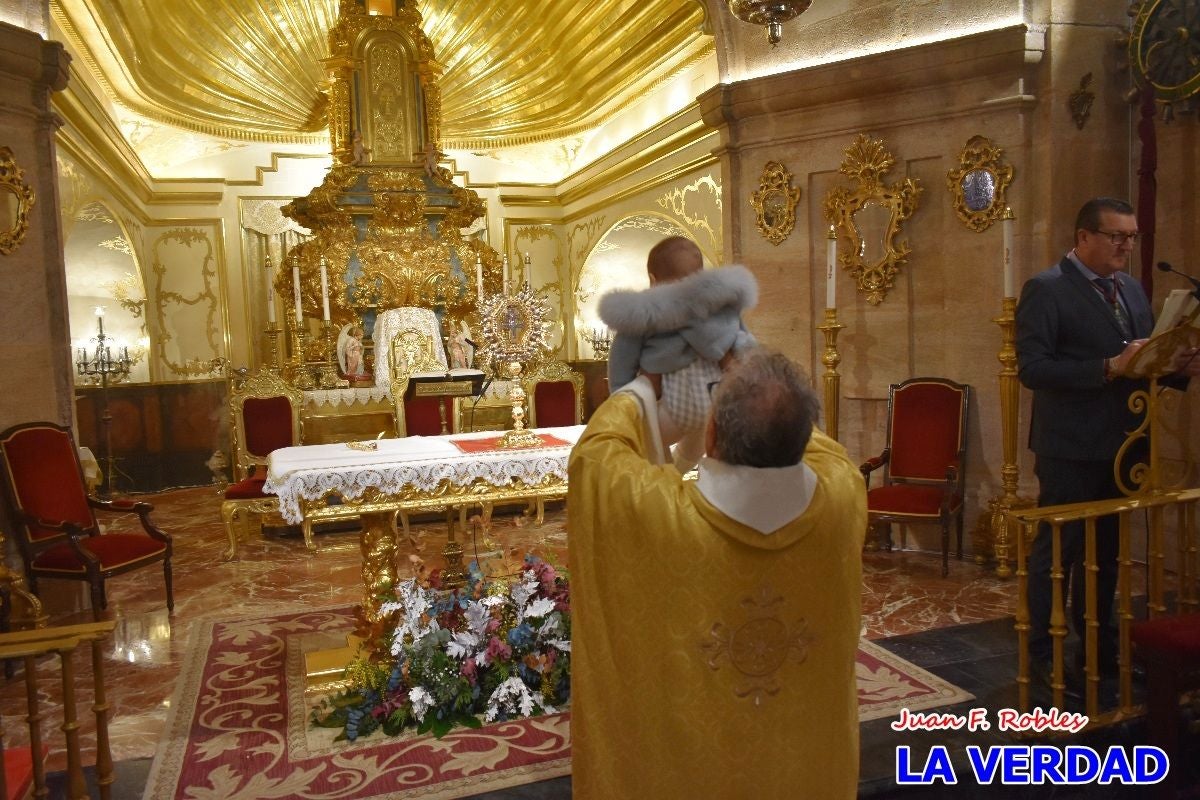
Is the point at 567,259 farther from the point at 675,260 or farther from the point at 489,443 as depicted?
the point at 675,260

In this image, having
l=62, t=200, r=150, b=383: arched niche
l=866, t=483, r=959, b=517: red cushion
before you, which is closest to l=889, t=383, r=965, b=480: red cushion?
l=866, t=483, r=959, b=517: red cushion

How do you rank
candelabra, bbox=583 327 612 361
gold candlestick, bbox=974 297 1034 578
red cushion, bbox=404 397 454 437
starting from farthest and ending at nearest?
1. candelabra, bbox=583 327 612 361
2. red cushion, bbox=404 397 454 437
3. gold candlestick, bbox=974 297 1034 578

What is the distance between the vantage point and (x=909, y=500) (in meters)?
5.21

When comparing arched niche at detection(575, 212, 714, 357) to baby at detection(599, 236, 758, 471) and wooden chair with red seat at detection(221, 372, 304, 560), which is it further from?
baby at detection(599, 236, 758, 471)

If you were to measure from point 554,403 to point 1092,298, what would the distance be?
211 inches

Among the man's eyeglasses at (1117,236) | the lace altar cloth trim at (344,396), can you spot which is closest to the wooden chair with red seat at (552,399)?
the lace altar cloth trim at (344,396)

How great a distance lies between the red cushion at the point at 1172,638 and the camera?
2.64 m

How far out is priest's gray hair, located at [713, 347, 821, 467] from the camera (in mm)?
1660

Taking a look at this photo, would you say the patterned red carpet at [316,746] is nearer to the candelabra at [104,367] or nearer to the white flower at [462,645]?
the white flower at [462,645]

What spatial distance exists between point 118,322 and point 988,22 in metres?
9.30

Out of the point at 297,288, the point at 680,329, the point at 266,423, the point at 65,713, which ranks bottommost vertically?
the point at 65,713

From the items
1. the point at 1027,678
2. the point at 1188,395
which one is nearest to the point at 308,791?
the point at 1027,678

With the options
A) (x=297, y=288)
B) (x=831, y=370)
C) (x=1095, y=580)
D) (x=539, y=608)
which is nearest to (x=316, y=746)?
(x=539, y=608)

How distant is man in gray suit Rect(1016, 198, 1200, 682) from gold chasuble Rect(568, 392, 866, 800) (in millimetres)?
1783
